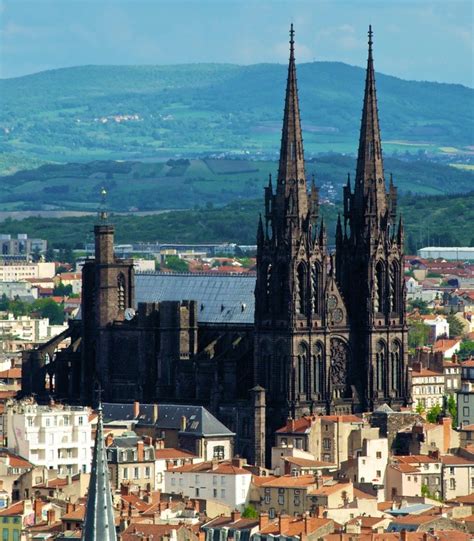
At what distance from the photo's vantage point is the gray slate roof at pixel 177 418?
419 feet

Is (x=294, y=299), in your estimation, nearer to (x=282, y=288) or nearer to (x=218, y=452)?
(x=282, y=288)

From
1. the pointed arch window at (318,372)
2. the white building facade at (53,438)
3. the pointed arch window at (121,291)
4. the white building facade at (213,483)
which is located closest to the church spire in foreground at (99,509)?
the white building facade at (213,483)

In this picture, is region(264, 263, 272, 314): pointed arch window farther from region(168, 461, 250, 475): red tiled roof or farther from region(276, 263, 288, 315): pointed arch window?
region(168, 461, 250, 475): red tiled roof

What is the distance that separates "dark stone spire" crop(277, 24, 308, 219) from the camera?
136375mm

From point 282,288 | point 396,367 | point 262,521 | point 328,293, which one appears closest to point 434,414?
point 396,367

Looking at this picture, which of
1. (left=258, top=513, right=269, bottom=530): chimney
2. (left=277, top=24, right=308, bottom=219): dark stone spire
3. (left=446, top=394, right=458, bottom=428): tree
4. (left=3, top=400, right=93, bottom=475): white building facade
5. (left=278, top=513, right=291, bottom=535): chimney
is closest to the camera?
(left=278, top=513, right=291, bottom=535): chimney

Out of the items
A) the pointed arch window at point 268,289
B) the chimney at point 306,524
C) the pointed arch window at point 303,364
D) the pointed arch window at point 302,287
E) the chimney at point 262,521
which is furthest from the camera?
Result: the pointed arch window at point 268,289

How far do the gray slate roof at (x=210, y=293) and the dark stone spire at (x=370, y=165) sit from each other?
23.1 feet

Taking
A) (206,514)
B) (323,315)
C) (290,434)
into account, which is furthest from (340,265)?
(206,514)

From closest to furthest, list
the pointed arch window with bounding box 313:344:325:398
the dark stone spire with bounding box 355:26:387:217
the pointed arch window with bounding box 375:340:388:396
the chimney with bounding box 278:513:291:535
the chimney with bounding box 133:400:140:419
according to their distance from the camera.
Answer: the chimney with bounding box 278:513:291:535 → the chimney with bounding box 133:400:140:419 → the pointed arch window with bounding box 313:344:325:398 → the pointed arch window with bounding box 375:340:388:396 → the dark stone spire with bounding box 355:26:387:217

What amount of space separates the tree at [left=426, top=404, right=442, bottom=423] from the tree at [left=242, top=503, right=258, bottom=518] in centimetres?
2934

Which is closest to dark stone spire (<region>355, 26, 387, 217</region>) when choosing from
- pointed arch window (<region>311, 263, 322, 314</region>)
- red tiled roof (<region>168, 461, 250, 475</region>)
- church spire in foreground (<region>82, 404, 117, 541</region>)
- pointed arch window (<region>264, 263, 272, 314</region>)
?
pointed arch window (<region>311, 263, 322, 314</region>)

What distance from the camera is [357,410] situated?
138m

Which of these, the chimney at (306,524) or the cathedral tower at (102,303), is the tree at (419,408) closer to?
the cathedral tower at (102,303)
